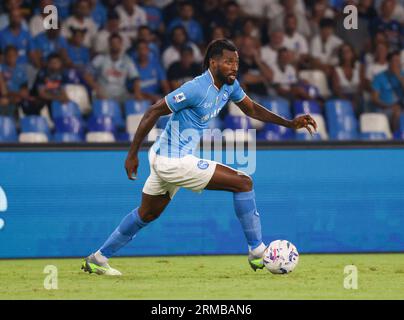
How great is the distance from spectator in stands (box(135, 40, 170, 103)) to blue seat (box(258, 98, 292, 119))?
48.2 inches

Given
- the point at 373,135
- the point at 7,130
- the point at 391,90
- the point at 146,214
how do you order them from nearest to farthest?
1. the point at 146,214
2. the point at 7,130
3. the point at 373,135
4. the point at 391,90

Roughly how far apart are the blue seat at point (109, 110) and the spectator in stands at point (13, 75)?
2.79 feet

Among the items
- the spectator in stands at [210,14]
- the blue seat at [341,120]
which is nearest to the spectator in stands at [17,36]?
the spectator in stands at [210,14]

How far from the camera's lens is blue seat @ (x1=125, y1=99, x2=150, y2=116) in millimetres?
12305

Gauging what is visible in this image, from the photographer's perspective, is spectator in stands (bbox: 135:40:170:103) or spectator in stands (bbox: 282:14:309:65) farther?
spectator in stands (bbox: 282:14:309:65)

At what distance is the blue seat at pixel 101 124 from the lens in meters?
11.9

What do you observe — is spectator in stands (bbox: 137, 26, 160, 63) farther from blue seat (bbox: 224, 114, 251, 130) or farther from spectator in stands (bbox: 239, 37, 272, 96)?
blue seat (bbox: 224, 114, 251, 130)

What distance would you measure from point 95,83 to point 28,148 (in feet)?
6.35

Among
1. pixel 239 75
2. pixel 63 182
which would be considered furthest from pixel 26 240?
pixel 239 75

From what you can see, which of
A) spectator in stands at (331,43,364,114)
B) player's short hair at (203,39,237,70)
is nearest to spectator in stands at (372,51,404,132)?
spectator in stands at (331,43,364,114)

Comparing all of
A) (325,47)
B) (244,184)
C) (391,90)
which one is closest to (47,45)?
(325,47)

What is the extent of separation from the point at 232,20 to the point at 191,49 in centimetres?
102

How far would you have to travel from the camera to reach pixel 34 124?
11891 millimetres

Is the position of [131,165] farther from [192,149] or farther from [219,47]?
[219,47]
